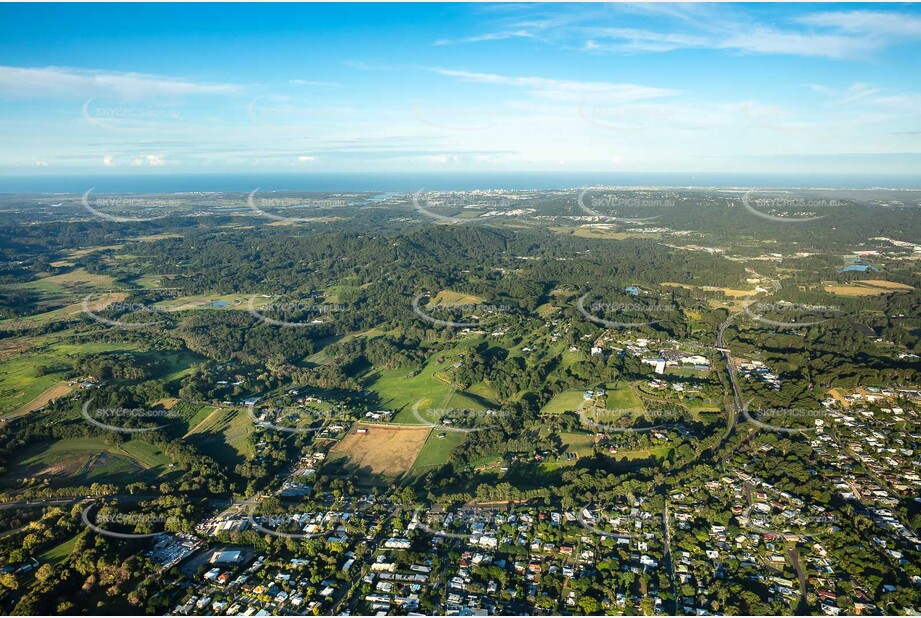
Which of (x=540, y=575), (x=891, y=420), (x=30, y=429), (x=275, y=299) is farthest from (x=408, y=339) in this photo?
(x=891, y=420)

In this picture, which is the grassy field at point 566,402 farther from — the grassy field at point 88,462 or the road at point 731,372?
the grassy field at point 88,462

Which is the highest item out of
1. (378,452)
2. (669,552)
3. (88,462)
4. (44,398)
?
(44,398)

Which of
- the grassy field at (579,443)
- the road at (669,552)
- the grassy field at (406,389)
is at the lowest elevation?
the road at (669,552)

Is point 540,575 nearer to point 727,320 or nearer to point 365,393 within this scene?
point 365,393

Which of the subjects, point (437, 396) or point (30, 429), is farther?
point (437, 396)

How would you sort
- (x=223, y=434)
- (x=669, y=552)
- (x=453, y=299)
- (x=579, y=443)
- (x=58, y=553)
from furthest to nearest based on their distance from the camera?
(x=453, y=299) < (x=223, y=434) < (x=579, y=443) < (x=58, y=553) < (x=669, y=552)

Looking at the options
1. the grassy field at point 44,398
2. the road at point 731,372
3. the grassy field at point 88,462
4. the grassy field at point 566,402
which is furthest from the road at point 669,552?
the grassy field at point 44,398

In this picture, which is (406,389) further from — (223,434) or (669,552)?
(669,552)

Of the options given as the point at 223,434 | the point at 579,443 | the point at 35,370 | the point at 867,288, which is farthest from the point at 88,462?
the point at 867,288

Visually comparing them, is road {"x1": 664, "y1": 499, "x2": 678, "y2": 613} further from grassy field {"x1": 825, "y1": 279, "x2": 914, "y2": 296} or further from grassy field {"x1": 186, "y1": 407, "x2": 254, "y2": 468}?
grassy field {"x1": 825, "y1": 279, "x2": 914, "y2": 296}
